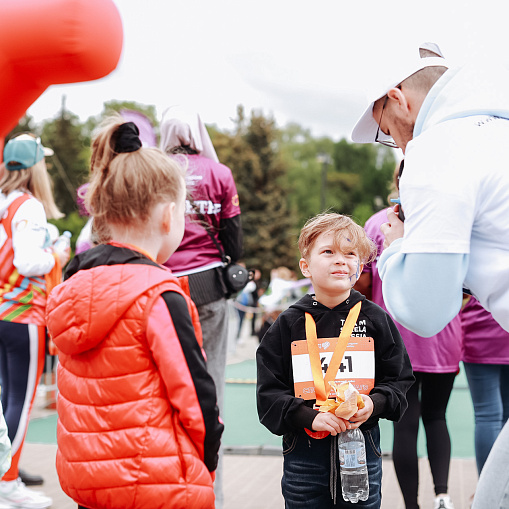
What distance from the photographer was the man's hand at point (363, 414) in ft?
8.14

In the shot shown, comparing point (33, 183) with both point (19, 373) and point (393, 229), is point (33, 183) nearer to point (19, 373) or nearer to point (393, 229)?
point (19, 373)

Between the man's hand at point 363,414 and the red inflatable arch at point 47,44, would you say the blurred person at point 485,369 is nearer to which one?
the man's hand at point 363,414

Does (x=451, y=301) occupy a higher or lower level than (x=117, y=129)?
lower

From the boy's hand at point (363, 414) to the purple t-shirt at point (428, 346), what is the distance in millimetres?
1383

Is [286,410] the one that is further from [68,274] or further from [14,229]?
[14,229]

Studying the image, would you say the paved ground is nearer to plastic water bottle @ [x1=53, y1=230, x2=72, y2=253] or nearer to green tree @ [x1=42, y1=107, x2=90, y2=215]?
plastic water bottle @ [x1=53, y1=230, x2=72, y2=253]

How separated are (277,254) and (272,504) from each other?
140 ft

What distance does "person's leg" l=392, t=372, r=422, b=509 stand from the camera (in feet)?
12.4

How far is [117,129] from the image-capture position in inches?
99.5

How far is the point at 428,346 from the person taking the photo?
3826mm

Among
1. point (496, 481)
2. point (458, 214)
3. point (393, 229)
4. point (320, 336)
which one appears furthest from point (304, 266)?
point (496, 481)

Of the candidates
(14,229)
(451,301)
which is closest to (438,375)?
(451,301)

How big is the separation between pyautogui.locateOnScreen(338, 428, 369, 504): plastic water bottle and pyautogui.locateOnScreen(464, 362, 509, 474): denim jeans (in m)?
1.61

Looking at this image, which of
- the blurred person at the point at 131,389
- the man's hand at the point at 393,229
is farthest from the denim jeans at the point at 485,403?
the blurred person at the point at 131,389
